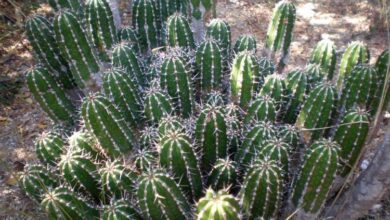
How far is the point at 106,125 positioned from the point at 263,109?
1.24 meters

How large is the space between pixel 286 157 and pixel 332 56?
1478 millimetres

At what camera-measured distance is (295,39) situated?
6.41m

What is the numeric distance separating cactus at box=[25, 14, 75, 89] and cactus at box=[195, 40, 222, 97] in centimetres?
139

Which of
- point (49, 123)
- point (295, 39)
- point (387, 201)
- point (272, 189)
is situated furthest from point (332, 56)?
point (49, 123)

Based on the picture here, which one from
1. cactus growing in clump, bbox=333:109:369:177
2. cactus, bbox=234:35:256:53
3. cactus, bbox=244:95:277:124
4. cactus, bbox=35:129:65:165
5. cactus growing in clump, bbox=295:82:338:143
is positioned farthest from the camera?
cactus, bbox=234:35:256:53

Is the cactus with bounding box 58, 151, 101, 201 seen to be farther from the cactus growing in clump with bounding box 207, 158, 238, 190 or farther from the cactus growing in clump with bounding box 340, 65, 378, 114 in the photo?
A: the cactus growing in clump with bounding box 340, 65, 378, 114

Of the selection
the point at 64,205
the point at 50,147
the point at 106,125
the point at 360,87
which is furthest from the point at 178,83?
the point at 360,87

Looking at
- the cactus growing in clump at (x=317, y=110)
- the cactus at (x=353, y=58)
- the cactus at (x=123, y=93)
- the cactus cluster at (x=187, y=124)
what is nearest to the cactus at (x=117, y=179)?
the cactus cluster at (x=187, y=124)

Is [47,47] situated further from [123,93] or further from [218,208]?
[218,208]

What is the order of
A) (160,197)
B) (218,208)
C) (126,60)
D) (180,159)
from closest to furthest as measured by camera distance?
(218,208) < (160,197) < (180,159) < (126,60)

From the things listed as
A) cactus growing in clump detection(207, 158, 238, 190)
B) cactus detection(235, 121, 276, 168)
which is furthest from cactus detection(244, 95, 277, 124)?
cactus growing in clump detection(207, 158, 238, 190)

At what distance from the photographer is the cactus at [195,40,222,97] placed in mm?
3734

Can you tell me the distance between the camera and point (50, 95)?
3.83m

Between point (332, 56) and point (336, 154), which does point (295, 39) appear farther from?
point (336, 154)
